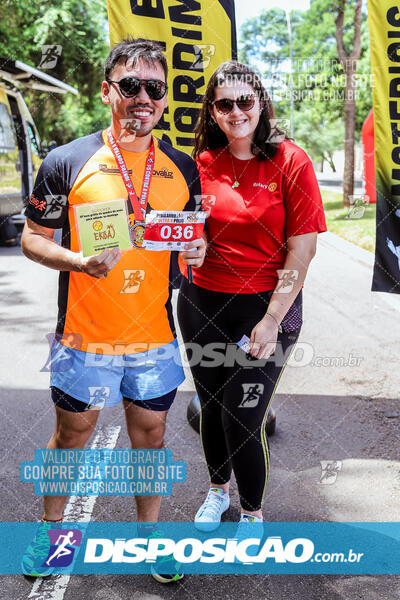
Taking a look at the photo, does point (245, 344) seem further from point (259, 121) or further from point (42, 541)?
point (42, 541)

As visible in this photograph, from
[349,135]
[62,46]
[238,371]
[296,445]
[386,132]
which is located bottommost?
[296,445]

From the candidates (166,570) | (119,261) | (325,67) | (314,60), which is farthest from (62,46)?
(166,570)

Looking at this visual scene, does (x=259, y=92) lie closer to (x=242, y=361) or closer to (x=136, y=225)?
(x=136, y=225)

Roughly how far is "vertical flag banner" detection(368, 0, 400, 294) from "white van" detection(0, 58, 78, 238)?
8.99 metres

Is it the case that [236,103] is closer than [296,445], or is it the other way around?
[236,103]

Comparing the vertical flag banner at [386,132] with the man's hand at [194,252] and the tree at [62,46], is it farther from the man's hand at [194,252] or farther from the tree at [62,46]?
the tree at [62,46]

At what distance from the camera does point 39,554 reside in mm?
2674

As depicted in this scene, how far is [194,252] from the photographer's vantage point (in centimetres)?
241

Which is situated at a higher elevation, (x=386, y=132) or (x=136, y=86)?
(x=136, y=86)

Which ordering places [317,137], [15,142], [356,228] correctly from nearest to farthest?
[15,142]
[356,228]
[317,137]

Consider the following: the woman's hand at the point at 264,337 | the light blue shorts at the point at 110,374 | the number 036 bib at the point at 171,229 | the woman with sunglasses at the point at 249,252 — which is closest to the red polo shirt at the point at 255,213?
the woman with sunglasses at the point at 249,252

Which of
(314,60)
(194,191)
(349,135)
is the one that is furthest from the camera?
(314,60)

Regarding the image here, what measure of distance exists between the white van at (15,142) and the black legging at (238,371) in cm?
991

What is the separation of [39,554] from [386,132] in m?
3.41
